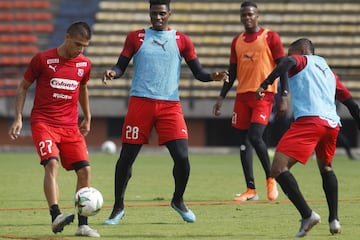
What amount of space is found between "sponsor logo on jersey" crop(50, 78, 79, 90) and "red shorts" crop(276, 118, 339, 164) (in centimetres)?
190

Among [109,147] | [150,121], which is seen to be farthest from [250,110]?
[109,147]

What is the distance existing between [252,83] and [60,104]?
4051 mm

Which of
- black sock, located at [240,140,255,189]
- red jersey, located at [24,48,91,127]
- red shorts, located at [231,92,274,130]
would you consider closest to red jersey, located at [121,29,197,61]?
red jersey, located at [24,48,91,127]

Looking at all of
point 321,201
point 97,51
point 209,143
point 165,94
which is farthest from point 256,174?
point 97,51

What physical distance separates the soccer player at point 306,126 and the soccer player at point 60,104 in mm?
1644

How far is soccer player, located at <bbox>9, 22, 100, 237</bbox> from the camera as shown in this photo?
9266 millimetres

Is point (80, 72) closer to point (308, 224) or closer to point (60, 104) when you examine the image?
point (60, 104)

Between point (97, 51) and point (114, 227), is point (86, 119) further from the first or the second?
point (97, 51)

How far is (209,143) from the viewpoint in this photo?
87.5 feet

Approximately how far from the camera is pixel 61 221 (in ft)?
28.7

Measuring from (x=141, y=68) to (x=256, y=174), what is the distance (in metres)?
7.52

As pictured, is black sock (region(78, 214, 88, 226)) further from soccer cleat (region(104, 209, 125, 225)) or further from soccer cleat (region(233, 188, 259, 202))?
soccer cleat (region(233, 188, 259, 202))

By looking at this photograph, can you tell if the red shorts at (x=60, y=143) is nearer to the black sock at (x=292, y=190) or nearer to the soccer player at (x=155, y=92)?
the soccer player at (x=155, y=92)

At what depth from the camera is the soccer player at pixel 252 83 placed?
42.2 ft
